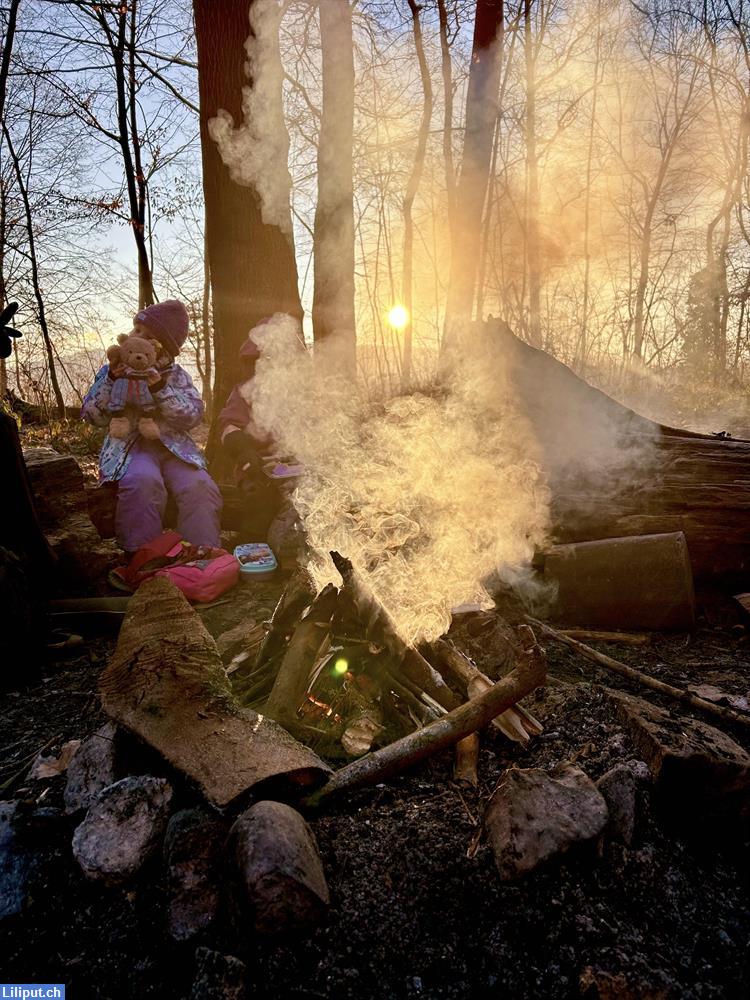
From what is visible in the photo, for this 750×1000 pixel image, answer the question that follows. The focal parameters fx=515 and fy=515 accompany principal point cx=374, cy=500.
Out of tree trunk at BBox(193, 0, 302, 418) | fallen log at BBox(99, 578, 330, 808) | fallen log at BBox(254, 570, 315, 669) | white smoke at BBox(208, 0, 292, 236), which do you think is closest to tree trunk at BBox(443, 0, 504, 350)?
tree trunk at BBox(193, 0, 302, 418)

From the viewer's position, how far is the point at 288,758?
1764 millimetres

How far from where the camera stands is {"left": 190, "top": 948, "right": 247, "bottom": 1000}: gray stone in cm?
128

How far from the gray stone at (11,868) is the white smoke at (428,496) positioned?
1.66m

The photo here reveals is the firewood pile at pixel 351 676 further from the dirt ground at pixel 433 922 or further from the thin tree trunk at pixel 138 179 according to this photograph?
the thin tree trunk at pixel 138 179

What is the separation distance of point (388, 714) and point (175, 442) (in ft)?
10.6

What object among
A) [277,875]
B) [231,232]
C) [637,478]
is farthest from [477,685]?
[231,232]

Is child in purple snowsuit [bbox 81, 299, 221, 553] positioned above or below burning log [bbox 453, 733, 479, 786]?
above

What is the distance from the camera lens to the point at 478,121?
8.77m

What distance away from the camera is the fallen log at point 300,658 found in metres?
2.29

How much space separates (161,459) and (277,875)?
3.81 meters

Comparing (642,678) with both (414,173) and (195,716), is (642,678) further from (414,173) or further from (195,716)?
(414,173)

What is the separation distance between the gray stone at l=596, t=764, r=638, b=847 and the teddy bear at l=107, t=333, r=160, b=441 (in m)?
4.07

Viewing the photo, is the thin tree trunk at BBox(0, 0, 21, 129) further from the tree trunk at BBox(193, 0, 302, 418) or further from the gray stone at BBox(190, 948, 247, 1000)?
the gray stone at BBox(190, 948, 247, 1000)

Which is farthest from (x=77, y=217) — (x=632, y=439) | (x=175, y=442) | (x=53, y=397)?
(x=632, y=439)
